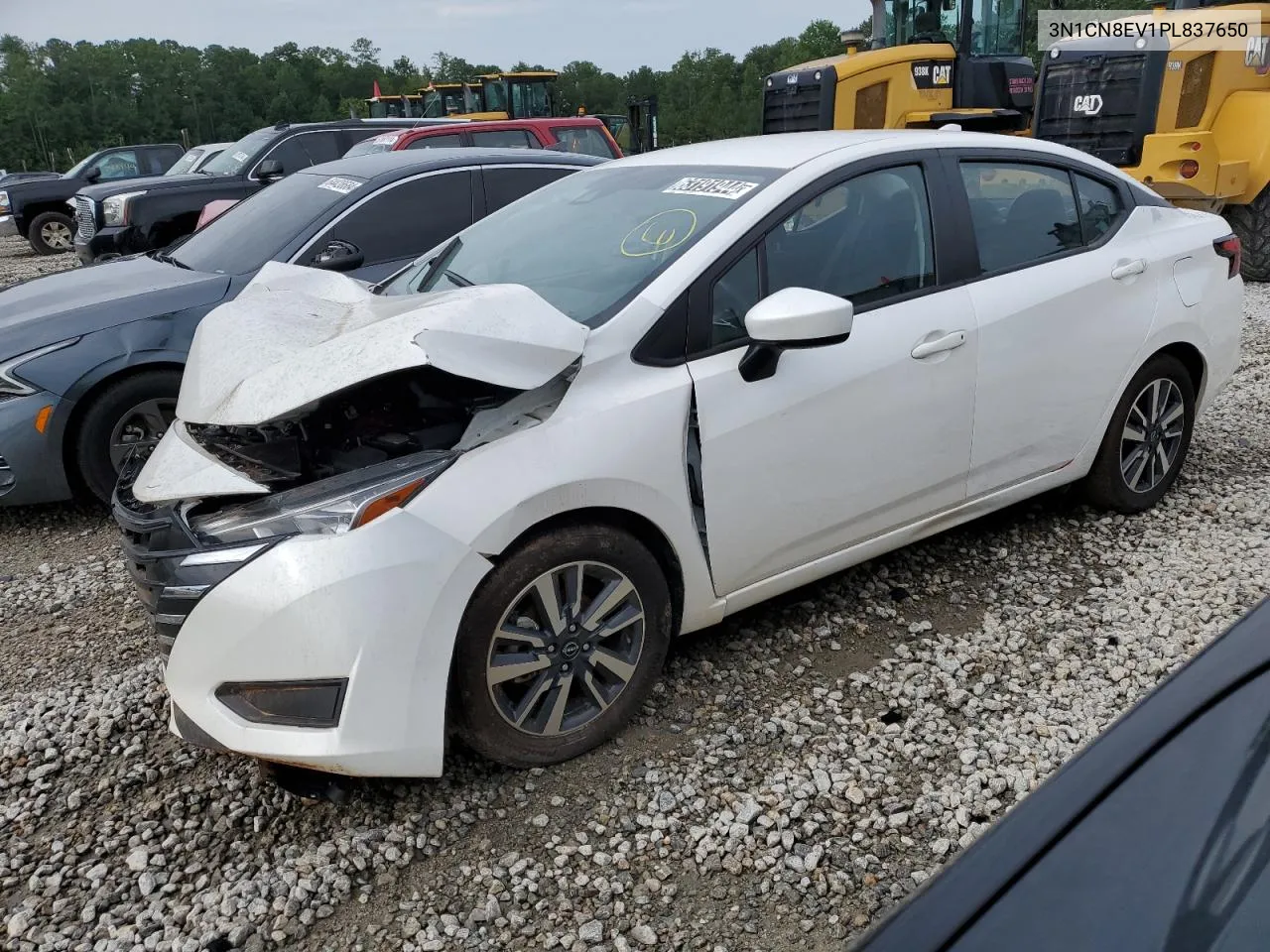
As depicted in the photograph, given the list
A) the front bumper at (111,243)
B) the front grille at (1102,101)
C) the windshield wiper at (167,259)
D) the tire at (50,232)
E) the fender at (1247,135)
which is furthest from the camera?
the tire at (50,232)

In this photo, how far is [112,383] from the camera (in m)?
4.61

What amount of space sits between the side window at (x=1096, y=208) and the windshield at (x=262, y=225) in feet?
11.9

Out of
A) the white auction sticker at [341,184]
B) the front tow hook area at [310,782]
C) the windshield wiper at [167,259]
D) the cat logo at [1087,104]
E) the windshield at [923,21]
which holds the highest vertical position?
the windshield at [923,21]

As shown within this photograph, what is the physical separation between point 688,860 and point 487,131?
30.4 feet

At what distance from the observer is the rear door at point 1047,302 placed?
3.46m

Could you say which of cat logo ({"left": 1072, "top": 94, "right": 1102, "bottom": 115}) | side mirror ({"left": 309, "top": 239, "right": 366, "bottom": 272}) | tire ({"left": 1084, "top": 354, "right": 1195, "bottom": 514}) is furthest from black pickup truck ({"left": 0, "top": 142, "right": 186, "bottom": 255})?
tire ({"left": 1084, "top": 354, "right": 1195, "bottom": 514})

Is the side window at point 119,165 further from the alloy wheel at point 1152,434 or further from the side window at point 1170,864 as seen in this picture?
the side window at point 1170,864

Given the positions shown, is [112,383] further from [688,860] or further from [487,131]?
[487,131]

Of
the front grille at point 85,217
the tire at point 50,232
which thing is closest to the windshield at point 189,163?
the front grille at point 85,217

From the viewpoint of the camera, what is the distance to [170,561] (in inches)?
98.3

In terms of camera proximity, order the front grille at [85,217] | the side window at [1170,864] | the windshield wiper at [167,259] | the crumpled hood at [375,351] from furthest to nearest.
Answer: the front grille at [85,217]
the windshield wiper at [167,259]
the crumpled hood at [375,351]
the side window at [1170,864]

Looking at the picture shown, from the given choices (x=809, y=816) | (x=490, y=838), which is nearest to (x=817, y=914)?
(x=809, y=816)

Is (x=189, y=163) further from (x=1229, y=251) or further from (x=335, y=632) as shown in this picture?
(x=335, y=632)

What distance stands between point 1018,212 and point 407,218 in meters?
3.24
